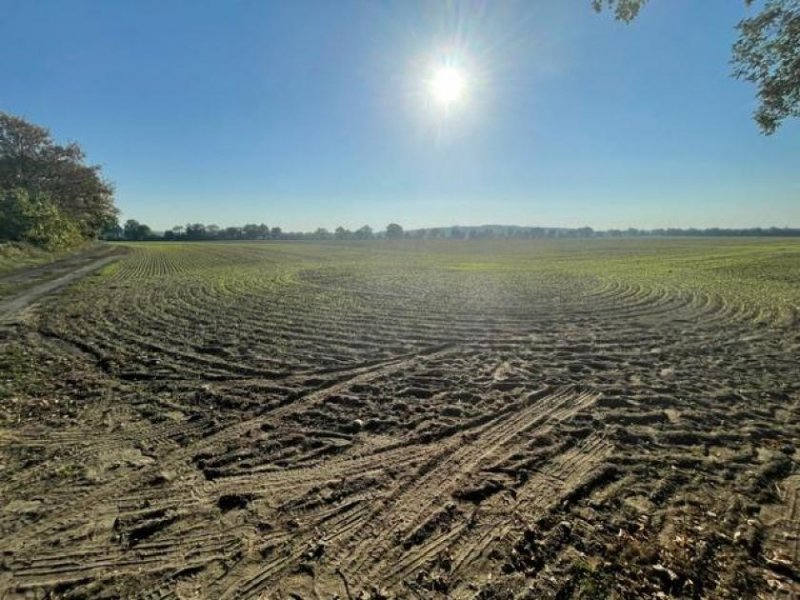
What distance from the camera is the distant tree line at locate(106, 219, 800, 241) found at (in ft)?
383

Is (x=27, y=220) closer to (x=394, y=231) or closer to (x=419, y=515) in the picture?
(x=419, y=515)

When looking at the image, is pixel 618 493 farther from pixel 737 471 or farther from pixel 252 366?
pixel 252 366

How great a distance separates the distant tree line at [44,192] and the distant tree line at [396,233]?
71.3 metres

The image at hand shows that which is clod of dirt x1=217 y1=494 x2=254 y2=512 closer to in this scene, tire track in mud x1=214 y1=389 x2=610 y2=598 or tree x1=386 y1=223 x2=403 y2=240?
tire track in mud x1=214 y1=389 x2=610 y2=598


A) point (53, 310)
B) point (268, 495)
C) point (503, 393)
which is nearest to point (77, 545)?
point (268, 495)

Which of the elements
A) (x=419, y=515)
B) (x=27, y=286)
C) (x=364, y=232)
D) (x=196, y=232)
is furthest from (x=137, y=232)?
(x=419, y=515)

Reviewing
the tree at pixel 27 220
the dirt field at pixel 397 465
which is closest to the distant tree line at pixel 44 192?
the tree at pixel 27 220

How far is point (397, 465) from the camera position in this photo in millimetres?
4129

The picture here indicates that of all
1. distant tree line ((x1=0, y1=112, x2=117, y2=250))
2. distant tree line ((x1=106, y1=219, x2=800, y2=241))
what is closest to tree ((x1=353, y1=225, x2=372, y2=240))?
distant tree line ((x1=106, y1=219, x2=800, y2=241))

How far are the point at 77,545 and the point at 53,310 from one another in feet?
40.2

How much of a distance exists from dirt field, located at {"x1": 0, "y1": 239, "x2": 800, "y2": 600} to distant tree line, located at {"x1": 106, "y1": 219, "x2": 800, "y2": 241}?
379 feet

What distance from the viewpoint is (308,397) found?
5875 millimetres

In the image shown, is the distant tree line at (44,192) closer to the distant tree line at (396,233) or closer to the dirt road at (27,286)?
the dirt road at (27,286)

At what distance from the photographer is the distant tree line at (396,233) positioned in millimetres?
116750
